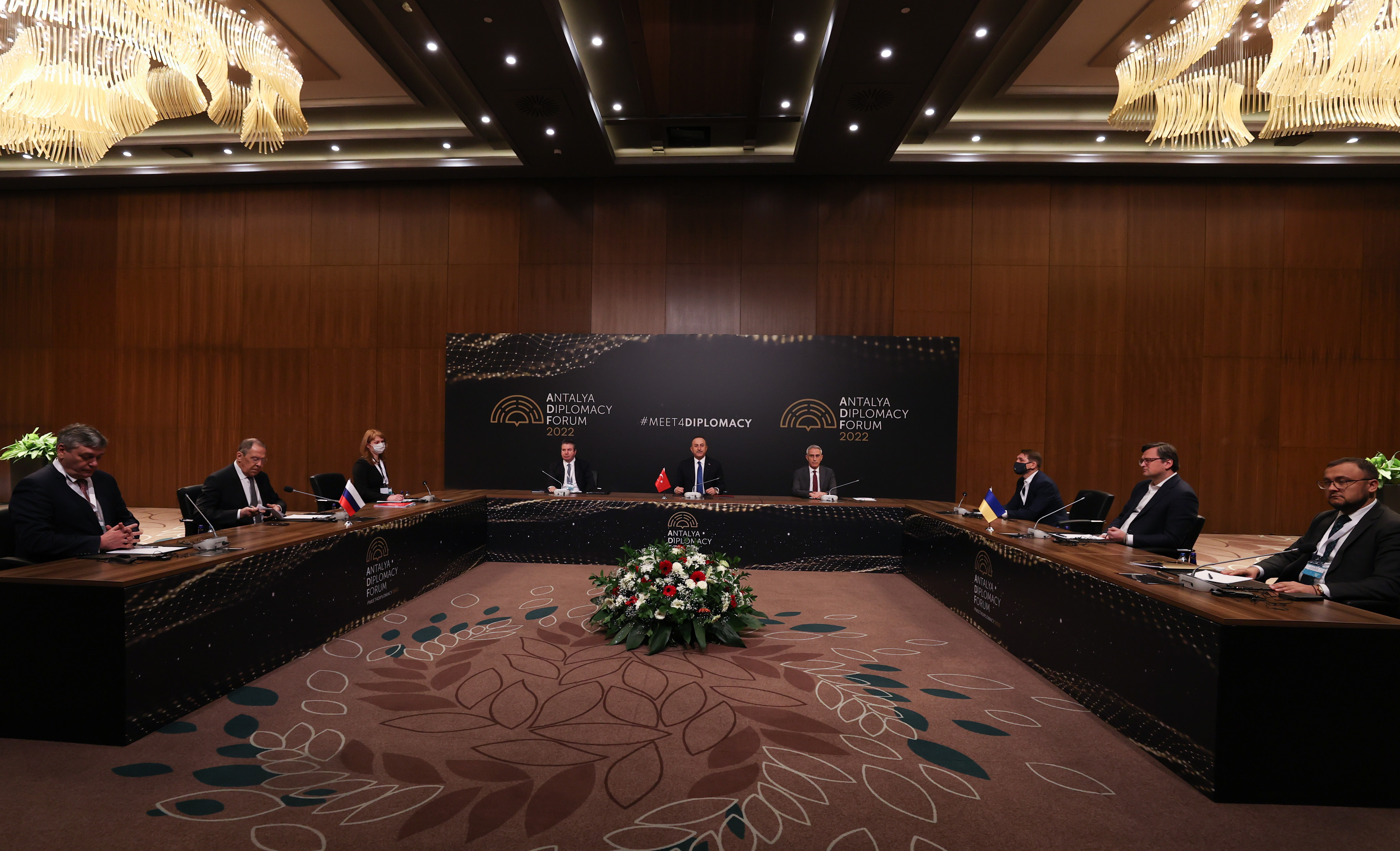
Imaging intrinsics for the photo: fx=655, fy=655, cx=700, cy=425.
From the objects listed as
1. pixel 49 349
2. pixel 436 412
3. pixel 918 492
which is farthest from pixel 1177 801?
pixel 49 349

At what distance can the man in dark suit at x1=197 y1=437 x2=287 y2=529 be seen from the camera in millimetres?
4285

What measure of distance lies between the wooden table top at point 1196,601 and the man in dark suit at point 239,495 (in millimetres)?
4740

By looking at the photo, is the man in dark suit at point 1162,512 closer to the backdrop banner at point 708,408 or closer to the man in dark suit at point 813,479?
the man in dark suit at point 813,479

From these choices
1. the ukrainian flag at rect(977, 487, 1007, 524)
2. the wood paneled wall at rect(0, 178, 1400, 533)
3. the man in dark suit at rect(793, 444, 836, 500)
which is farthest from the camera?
the wood paneled wall at rect(0, 178, 1400, 533)

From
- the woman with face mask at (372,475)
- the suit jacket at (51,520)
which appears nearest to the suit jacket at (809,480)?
the woman with face mask at (372,475)

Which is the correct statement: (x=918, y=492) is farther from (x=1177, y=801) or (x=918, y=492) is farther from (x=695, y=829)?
(x=695, y=829)

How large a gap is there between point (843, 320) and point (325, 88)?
6297 mm

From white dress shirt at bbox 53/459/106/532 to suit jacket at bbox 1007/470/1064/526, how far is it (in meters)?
5.93

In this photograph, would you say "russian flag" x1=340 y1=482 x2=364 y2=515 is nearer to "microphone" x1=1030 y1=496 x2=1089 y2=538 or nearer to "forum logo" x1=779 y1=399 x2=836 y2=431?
"forum logo" x1=779 y1=399 x2=836 y2=431

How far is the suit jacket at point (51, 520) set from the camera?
2992 millimetres

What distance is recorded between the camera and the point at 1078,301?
8.01 m

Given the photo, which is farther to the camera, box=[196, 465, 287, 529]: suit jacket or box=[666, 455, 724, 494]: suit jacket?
box=[666, 455, 724, 494]: suit jacket

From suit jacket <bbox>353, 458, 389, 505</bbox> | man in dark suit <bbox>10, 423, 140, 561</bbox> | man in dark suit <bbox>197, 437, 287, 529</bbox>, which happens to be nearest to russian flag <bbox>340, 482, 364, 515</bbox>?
suit jacket <bbox>353, 458, 389, 505</bbox>

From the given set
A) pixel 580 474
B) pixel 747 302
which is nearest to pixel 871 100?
pixel 747 302
